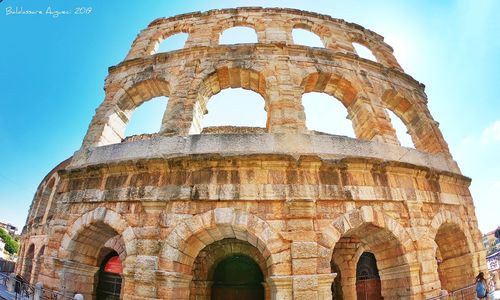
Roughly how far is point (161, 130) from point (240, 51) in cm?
320

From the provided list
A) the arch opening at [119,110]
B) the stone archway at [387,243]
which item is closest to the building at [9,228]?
the arch opening at [119,110]

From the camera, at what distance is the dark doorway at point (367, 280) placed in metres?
7.91

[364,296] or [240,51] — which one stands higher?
[240,51]

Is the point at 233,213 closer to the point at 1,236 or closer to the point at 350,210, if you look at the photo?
the point at 350,210

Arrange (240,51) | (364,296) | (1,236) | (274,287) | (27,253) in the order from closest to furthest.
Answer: (274,287)
(240,51)
(364,296)
(27,253)
(1,236)

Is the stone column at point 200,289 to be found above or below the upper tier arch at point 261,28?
below

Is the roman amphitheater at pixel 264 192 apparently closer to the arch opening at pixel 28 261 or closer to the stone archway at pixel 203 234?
the stone archway at pixel 203 234

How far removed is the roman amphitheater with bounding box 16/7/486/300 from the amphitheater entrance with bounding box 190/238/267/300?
3cm

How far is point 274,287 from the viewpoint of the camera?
175 inches

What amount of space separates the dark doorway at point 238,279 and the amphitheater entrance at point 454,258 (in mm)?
4792

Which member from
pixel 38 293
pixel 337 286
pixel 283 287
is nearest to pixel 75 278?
pixel 38 293

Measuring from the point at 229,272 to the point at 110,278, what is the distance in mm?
4138

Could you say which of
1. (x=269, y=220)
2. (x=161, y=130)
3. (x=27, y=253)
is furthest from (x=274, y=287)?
(x=27, y=253)

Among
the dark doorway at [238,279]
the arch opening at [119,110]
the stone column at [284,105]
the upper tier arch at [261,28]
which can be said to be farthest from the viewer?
the upper tier arch at [261,28]
